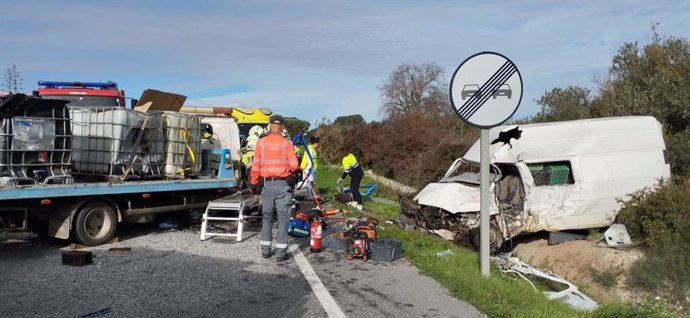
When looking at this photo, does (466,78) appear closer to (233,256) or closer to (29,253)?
(233,256)

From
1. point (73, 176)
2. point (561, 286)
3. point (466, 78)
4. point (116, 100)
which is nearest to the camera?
point (466, 78)

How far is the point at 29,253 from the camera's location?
7762 millimetres

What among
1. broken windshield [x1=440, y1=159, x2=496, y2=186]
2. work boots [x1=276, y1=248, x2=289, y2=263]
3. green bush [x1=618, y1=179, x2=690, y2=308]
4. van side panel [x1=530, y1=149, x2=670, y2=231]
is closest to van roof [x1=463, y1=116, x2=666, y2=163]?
van side panel [x1=530, y1=149, x2=670, y2=231]

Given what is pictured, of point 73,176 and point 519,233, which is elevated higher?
point 73,176

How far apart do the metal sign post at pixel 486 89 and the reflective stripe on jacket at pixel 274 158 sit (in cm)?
247

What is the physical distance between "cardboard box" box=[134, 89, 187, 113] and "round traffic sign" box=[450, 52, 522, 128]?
5.97 metres

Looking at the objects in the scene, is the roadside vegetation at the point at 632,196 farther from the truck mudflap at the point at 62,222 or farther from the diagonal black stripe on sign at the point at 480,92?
the truck mudflap at the point at 62,222

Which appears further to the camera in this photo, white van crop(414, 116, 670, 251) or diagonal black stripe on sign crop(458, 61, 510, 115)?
white van crop(414, 116, 670, 251)

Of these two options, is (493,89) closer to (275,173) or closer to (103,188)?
(275,173)

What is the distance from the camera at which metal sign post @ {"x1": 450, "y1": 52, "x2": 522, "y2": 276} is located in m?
6.25

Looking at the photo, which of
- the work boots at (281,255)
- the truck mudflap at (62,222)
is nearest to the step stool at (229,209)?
the work boots at (281,255)

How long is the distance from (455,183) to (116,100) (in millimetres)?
7114

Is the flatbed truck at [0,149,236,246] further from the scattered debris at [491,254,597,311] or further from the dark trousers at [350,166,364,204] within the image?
the dark trousers at [350,166,364,204]

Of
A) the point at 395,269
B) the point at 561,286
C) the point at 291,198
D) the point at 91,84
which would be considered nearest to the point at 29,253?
the point at 291,198
